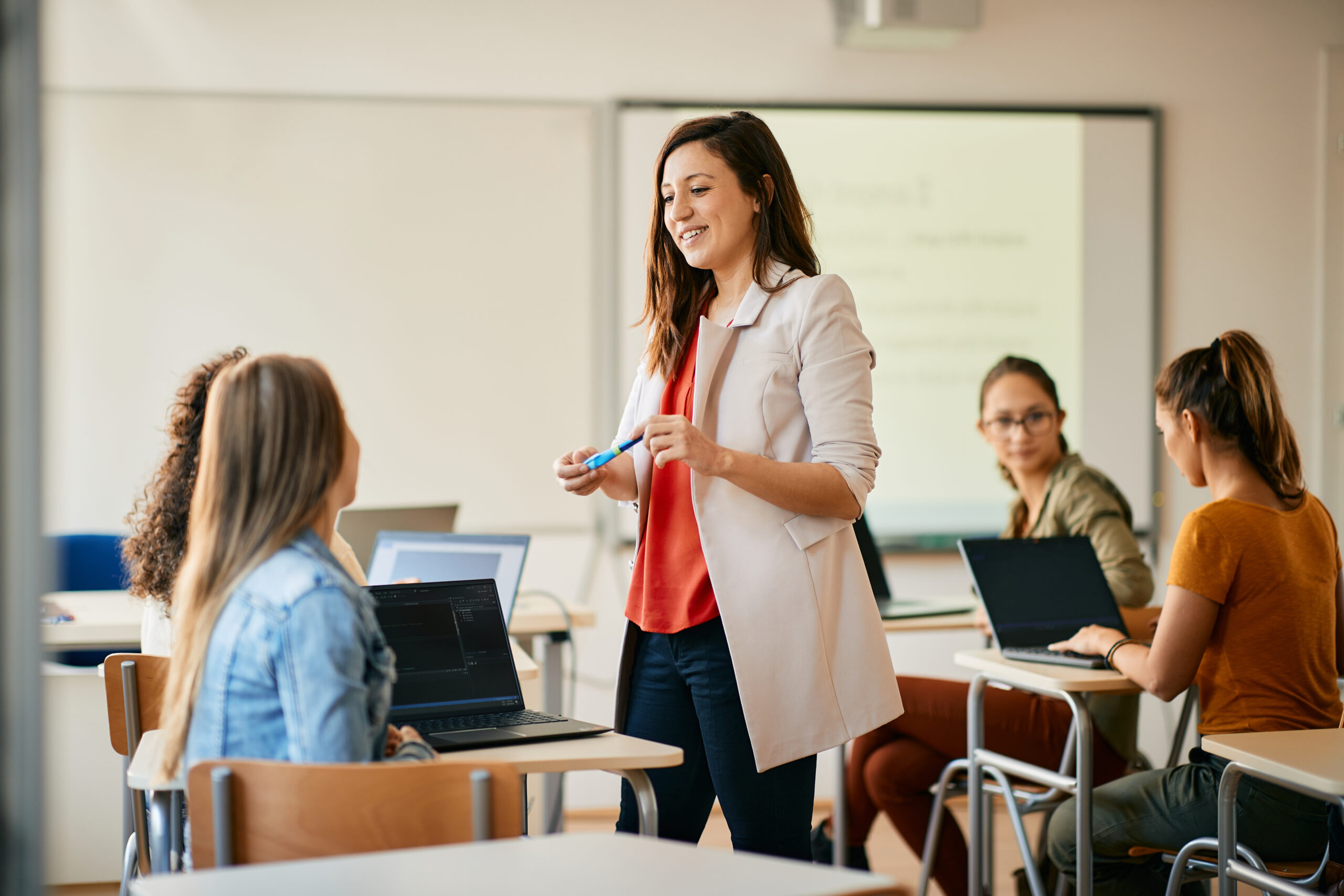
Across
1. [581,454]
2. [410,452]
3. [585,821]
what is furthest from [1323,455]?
[581,454]

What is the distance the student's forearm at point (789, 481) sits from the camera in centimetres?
153

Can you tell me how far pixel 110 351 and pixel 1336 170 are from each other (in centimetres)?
434

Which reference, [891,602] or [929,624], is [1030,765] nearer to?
[929,624]

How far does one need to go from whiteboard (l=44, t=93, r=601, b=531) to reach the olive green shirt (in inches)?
68.8

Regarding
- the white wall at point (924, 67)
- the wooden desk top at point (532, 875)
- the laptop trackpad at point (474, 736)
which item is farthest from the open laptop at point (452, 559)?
the white wall at point (924, 67)

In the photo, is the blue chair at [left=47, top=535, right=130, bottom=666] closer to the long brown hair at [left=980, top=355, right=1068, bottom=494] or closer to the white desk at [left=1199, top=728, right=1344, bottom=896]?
the long brown hair at [left=980, top=355, right=1068, bottom=494]

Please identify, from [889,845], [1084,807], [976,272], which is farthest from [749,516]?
[976,272]

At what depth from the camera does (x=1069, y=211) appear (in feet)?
13.8

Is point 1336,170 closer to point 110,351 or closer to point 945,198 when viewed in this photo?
point 945,198

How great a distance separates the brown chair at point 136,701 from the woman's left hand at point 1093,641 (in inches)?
62.9

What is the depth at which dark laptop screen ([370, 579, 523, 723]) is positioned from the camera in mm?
1584

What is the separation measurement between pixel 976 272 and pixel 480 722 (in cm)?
305

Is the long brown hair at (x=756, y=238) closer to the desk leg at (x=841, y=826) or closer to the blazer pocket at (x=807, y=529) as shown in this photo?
the blazer pocket at (x=807, y=529)

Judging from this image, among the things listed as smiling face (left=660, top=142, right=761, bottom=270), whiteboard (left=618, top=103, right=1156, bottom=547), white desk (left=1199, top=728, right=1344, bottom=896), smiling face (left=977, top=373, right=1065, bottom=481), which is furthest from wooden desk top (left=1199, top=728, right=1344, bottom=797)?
whiteboard (left=618, top=103, right=1156, bottom=547)
